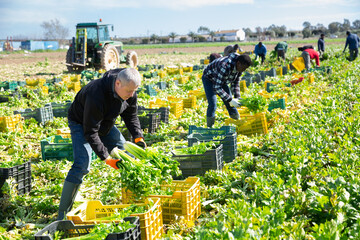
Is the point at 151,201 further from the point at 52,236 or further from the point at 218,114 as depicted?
the point at 218,114

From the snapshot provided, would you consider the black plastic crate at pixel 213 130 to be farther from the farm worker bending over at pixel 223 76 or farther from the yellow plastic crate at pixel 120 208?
the yellow plastic crate at pixel 120 208

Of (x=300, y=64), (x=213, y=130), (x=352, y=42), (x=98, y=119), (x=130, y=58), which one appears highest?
(x=352, y=42)

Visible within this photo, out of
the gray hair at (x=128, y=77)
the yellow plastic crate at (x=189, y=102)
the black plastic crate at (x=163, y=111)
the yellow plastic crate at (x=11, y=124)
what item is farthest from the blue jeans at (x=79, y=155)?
the yellow plastic crate at (x=189, y=102)

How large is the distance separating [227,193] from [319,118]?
3100 mm

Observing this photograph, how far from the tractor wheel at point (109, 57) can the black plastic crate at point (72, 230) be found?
1573 centimetres

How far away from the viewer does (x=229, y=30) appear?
494 ft

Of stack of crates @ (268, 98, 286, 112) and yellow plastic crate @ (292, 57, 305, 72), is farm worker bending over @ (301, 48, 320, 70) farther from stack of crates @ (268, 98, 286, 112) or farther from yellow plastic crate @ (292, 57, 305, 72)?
stack of crates @ (268, 98, 286, 112)

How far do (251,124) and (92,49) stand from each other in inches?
545

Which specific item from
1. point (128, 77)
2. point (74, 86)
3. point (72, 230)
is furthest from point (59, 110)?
→ point (72, 230)

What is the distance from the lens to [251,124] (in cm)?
784

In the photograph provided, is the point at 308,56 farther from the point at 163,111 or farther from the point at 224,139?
the point at 224,139

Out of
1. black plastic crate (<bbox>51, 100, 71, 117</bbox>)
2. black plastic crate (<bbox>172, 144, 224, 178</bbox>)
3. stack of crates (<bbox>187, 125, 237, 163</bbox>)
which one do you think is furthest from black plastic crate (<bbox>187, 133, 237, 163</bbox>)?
black plastic crate (<bbox>51, 100, 71, 117</bbox>)

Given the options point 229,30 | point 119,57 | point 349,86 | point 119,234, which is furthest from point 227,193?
point 229,30

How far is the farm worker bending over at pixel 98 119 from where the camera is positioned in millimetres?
3944
